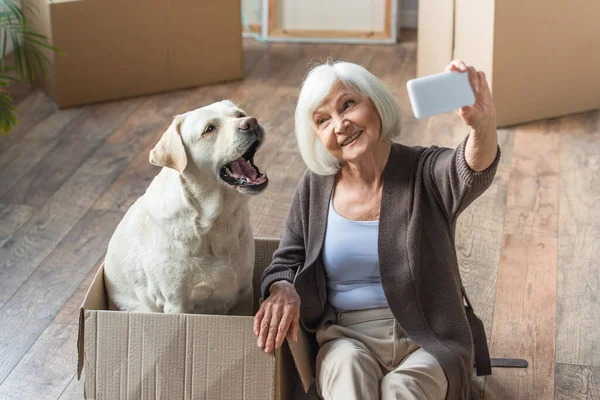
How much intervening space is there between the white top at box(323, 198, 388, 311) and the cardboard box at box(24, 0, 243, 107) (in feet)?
7.45

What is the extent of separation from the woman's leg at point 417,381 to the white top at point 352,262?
0.51ft

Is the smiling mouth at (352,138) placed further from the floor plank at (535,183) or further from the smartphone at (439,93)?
the floor plank at (535,183)

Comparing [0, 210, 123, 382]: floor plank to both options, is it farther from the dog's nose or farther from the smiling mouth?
the smiling mouth

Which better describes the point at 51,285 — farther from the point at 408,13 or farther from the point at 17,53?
the point at 408,13

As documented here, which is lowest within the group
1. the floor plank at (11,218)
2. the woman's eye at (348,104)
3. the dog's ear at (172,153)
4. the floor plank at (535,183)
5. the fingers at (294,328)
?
the floor plank at (11,218)

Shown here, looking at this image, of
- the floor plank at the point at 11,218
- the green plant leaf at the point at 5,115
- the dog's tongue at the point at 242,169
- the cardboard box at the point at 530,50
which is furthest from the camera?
the cardboard box at the point at 530,50

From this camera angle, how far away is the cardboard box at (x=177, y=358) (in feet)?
5.87

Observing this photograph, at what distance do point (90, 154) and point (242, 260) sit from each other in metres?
1.72

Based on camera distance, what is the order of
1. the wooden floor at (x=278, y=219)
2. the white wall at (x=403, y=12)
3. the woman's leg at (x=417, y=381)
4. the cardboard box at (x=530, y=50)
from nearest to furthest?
1. the woman's leg at (x=417, y=381)
2. the wooden floor at (x=278, y=219)
3. the cardboard box at (x=530, y=50)
4. the white wall at (x=403, y=12)

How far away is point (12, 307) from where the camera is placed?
253cm

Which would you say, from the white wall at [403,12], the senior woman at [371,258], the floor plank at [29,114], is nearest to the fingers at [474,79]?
the senior woman at [371,258]

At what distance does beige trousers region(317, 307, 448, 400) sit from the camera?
1.75 m

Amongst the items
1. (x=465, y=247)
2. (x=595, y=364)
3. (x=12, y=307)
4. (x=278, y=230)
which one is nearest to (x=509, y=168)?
(x=465, y=247)

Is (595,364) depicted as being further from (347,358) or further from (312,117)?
(312,117)
